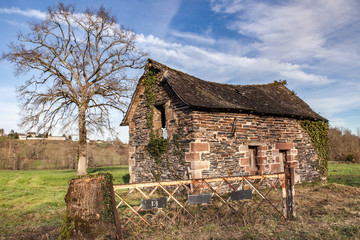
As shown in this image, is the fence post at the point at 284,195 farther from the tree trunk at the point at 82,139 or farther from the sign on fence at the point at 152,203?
the tree trunk at the point at 82,139

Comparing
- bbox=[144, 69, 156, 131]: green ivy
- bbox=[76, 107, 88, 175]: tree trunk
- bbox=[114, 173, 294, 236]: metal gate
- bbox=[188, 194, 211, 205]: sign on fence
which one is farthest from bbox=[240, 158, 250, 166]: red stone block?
bbox=[76, 107, 88, 175]: tree trunk

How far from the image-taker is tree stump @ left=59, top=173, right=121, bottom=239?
14.5ft

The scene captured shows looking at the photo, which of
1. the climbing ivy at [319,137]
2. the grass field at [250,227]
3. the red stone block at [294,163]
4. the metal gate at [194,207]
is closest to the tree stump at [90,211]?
the metal gate at [194,207]

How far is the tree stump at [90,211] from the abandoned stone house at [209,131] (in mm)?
4728

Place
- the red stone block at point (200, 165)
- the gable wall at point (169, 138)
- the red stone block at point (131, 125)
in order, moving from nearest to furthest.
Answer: the red stone block at point (200, 165) < the gable wall at point (169, 138) < the red stone block at point (131, 125)

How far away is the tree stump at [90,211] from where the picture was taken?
4426mm

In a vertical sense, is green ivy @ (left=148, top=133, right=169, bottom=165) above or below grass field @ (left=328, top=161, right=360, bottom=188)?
above

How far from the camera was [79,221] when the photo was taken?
176 inches

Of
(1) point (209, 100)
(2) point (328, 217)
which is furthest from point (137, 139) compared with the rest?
(2) point (328, 217)

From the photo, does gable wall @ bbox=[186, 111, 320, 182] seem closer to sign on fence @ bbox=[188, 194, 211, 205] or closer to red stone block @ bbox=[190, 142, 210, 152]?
red stone block @ bbox=[190, 142, 210, 152]

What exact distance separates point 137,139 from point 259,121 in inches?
243

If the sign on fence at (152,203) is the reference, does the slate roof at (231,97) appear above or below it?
above

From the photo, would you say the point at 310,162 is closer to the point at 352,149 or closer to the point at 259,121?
the point at 259,121

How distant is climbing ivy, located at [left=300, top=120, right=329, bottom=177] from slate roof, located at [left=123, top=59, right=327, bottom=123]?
1.23 ft
